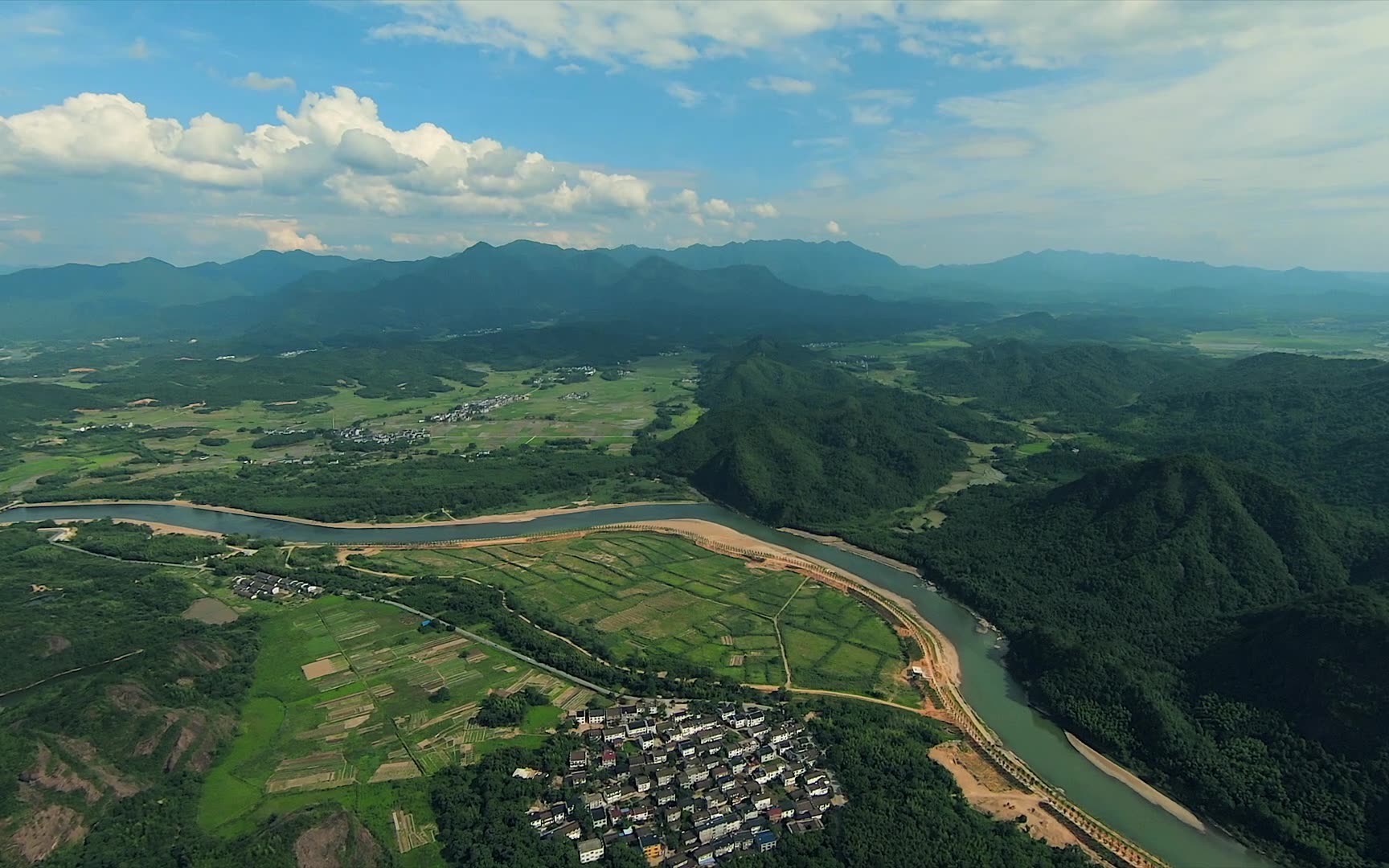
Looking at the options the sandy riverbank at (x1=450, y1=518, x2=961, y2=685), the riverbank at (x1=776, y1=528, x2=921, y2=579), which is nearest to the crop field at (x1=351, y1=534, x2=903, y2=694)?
the sandy riverbank at (x1=450, y1=518, x2=961, y2=685)

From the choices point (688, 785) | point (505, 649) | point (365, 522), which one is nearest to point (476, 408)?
point (365, 522)

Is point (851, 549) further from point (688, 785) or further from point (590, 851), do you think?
point (590, 851)

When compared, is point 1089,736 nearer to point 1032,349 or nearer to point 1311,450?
point 1311,450

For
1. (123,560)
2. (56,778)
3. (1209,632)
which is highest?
(1209,632)

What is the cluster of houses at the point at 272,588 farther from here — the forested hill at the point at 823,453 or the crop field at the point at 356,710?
the forested hill at the point at 823,453

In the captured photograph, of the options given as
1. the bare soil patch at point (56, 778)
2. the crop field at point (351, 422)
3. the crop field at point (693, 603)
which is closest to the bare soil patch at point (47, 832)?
the bare soil patch at point (56, 778)

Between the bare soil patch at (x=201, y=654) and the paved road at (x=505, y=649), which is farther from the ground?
the bare soil patch at (x=201, y=654)
